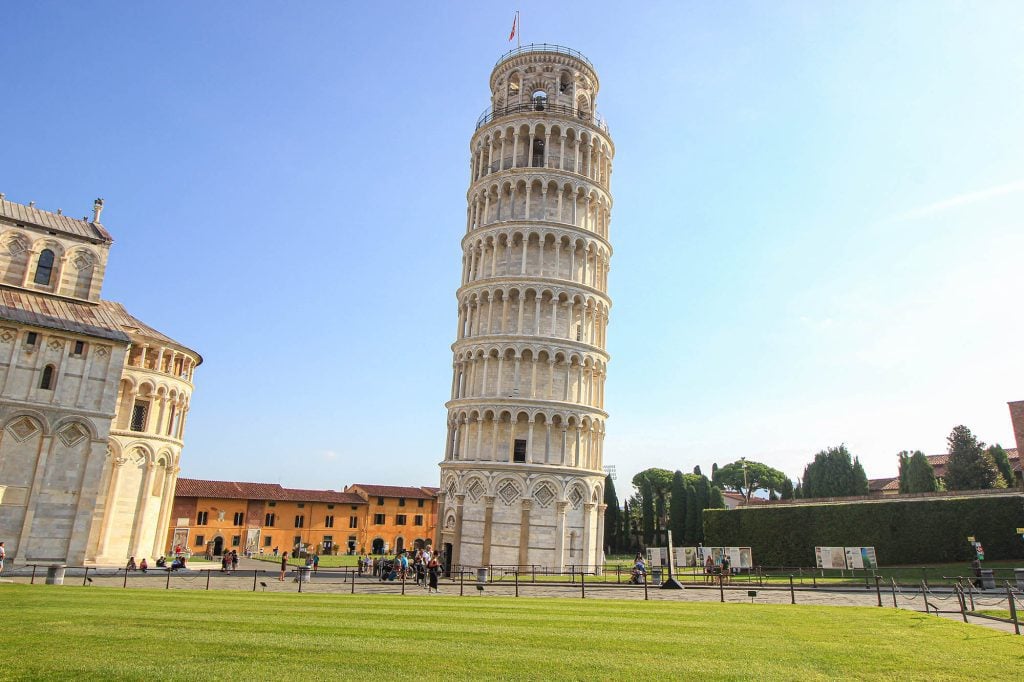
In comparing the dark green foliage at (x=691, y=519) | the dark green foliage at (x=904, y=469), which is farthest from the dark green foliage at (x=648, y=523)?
the dark green foliage at (x=904, y=469)

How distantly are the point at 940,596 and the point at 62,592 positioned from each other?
2994cm

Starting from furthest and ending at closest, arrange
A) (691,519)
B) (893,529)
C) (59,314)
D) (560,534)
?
(691,519) < (893,529) < (560,534) < (59,314)

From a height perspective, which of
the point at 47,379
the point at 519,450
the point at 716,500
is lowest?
the point at 716,500

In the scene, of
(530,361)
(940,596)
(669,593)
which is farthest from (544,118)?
(940,596)

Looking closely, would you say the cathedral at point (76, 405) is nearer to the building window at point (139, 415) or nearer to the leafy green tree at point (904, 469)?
the building window at point (139, 415)

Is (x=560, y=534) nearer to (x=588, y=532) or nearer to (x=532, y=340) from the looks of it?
(x=588, y=532)

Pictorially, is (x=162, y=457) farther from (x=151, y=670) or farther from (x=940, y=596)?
(x=940, y=596)

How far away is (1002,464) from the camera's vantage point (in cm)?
6700

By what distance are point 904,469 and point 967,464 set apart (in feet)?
24.4

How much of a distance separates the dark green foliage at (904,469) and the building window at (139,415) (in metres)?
70.3

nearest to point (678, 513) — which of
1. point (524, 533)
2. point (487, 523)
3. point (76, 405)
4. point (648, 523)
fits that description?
point (648, 523)

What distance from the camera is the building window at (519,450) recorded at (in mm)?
43013

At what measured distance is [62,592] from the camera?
20.2 m

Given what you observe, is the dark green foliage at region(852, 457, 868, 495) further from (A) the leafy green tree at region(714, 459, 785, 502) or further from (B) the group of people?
(B) the group of people
